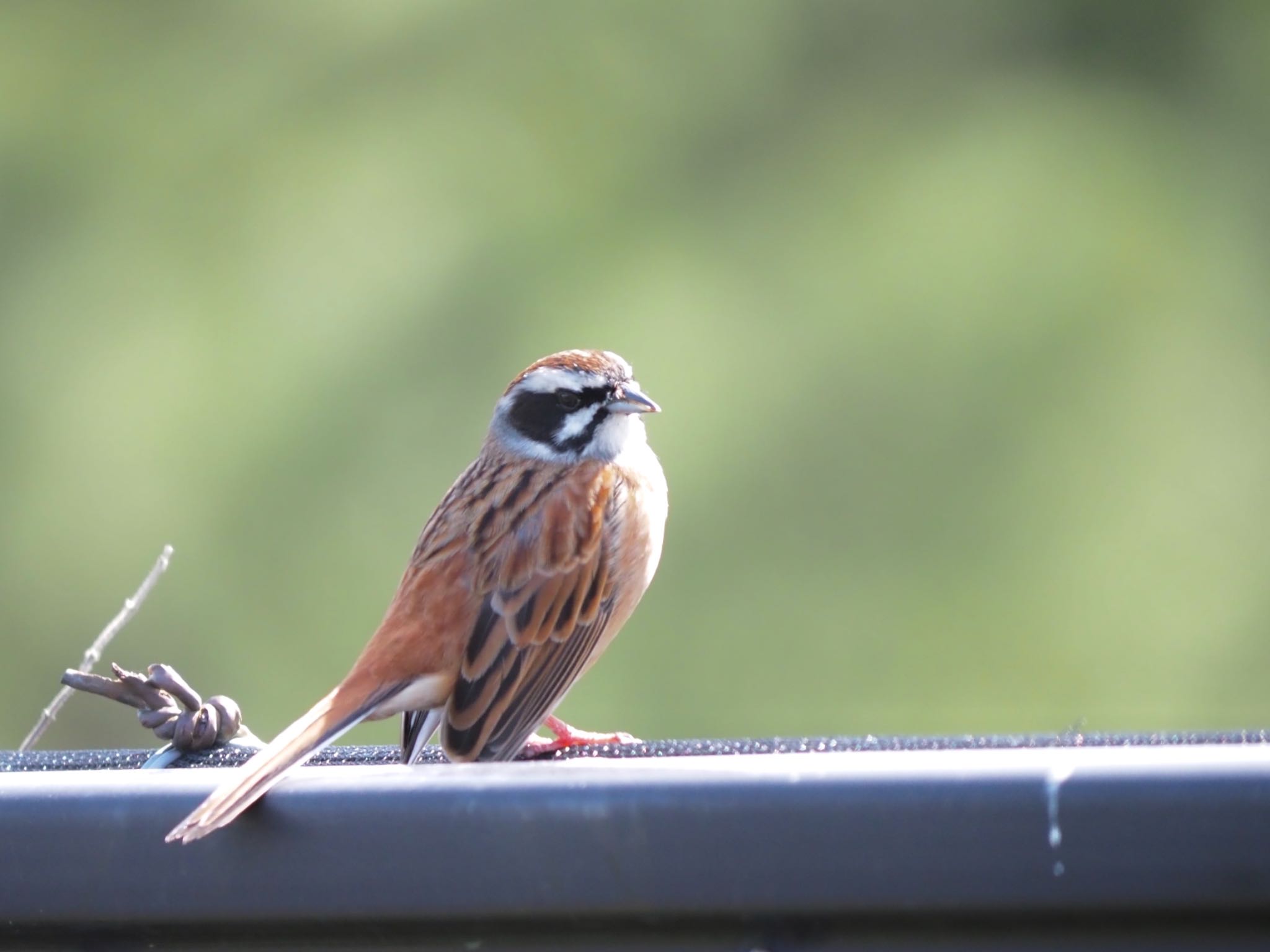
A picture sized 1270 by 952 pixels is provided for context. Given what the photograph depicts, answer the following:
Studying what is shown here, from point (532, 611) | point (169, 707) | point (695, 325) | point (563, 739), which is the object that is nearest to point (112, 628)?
point (169, 707)

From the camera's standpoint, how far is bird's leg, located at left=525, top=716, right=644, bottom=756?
13.0ft

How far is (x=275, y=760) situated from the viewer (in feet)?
8.34

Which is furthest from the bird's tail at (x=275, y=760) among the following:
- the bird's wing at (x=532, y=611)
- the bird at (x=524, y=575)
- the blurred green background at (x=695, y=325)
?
the blurred green background at (x=695, y=325)

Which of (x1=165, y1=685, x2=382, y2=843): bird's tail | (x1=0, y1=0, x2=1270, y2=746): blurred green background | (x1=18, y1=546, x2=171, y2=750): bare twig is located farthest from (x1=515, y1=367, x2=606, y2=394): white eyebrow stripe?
(x1=0, y1=0, x2=1270, y2=746): blurred green background

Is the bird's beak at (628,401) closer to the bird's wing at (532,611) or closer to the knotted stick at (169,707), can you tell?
the bird's wing at (532,611)

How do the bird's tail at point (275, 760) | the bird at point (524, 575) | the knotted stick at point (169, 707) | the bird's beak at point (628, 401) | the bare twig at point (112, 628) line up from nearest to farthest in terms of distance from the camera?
the bird's tail at point (275, 760), the knotted stick at point (169, 707), the bare twig at point (112, 628), the bird at point (524, 575), the bird's beak at point (628, 401)

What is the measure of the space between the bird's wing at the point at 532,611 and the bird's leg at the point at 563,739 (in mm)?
130

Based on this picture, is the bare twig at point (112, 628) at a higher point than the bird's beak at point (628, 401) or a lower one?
lower

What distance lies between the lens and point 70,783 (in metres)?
1.90

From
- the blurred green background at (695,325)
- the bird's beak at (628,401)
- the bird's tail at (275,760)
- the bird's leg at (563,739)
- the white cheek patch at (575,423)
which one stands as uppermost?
the blurred green background at (695,325)

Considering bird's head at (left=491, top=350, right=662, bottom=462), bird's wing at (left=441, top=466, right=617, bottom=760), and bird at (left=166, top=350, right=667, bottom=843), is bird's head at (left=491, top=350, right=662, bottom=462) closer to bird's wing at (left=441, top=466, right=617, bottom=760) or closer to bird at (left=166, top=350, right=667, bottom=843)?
Result: bird at (left=166, top=350, right=667, bottom=843)

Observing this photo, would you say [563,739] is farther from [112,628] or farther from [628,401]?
[112,628]

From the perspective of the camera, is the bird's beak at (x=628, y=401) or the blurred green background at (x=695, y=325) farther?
the blurred green background at (x=695, y=325)

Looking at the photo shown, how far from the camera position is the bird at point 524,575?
3.80 metres
